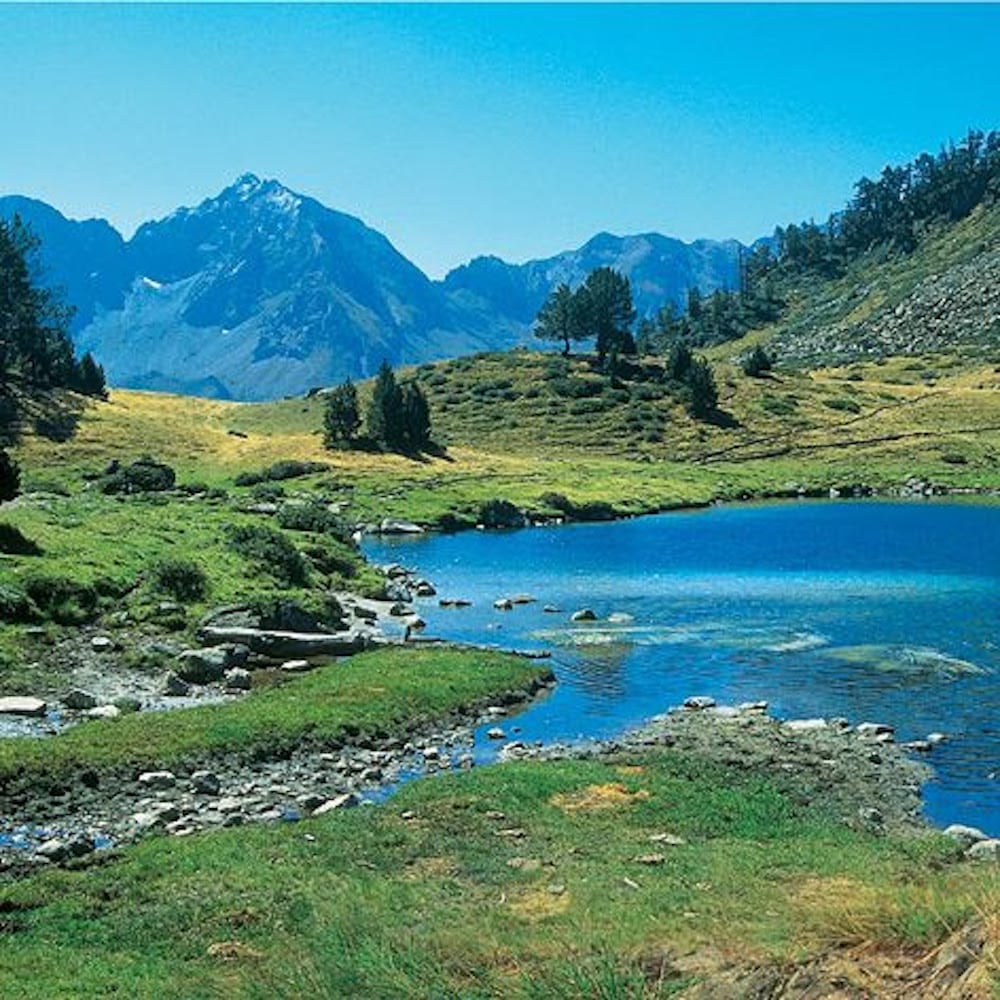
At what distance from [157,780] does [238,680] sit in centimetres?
1271

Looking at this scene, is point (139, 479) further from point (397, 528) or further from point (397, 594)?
point (397, 594)

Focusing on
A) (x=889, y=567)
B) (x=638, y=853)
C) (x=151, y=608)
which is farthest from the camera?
(x=889, y=567)

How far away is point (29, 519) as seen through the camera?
207 ft

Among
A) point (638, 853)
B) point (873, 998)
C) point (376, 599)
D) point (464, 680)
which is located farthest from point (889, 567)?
point (873, 998)

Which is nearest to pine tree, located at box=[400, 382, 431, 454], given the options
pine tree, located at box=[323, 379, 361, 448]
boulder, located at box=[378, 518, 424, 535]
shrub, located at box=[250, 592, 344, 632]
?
pine tree, located at box=[323, 379, 361, 448]

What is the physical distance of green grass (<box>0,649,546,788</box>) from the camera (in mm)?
30984

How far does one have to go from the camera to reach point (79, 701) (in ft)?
121

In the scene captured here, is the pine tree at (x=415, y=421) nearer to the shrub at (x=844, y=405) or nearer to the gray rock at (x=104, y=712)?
the shrub at (x=844, y=405)

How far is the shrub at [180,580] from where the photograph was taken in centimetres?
5284

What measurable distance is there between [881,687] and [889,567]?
38143mm

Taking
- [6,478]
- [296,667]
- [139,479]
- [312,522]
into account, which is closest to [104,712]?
[296,667]

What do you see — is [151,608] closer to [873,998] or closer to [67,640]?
[67,640]

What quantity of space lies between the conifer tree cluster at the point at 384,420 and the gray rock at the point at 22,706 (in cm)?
11162

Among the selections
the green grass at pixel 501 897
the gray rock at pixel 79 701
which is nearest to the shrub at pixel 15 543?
the gray rock at pixel 79 701
